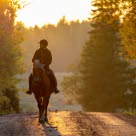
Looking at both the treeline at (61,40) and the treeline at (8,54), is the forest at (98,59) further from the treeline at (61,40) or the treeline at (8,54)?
the treeline at (61,40)

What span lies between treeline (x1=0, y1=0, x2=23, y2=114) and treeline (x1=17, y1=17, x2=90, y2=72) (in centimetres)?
12650

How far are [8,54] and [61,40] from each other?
14800 centimetres

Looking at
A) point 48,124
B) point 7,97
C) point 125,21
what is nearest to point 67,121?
point 48,124

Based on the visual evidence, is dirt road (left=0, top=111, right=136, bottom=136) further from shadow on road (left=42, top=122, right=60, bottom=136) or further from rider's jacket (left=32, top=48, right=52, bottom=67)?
rider's jacket (left=32, top=48, right=52, bottom=67)

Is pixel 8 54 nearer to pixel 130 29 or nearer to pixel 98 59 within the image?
pixel 130 29

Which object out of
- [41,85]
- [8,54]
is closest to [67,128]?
[41,85]

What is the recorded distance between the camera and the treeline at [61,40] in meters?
166

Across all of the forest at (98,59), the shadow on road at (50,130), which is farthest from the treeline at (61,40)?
the shadow on road at (50,130)

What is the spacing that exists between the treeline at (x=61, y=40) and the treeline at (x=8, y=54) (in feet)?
415

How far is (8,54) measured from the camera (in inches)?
1298

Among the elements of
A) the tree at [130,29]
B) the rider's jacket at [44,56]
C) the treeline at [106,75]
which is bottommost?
the treeline at [106,75]

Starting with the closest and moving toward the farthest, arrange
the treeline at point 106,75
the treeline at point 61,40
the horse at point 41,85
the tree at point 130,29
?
the horse at point 41,85
the tree at point 130,29
the treeline at point 106,75
the treeline at point 61,40

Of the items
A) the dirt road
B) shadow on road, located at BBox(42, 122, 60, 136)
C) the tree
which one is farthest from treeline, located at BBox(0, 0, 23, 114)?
shadow on road, located at BBox(42, 122, 60, 136)

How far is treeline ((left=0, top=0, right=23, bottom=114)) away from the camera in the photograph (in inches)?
1296
